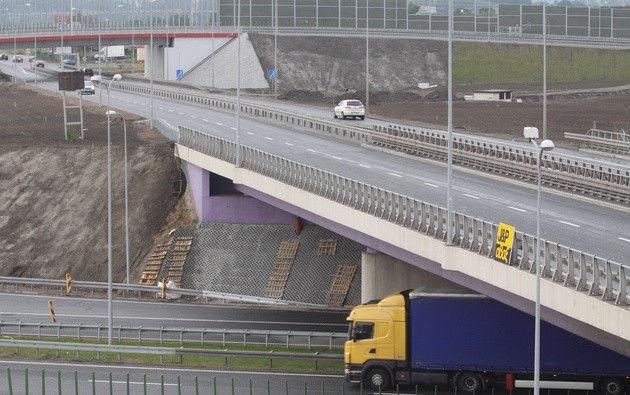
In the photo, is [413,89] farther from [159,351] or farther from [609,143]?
[159,351]

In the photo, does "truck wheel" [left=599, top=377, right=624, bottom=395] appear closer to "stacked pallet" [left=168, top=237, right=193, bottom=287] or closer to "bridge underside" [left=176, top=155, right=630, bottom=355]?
"bridge underside" [left=176, top=155, right=630, bottom=355]

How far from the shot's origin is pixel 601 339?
29969mm

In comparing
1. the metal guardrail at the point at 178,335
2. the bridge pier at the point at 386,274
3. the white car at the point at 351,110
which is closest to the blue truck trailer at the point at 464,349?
the metal guardrail at the point at 178,335

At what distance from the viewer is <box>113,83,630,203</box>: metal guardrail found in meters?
49.3

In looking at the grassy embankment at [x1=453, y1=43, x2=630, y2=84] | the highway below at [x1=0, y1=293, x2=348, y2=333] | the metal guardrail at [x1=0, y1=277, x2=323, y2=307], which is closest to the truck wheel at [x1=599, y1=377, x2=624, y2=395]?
the highway below at [x1=0, y1=293, x2=348, y2=333]

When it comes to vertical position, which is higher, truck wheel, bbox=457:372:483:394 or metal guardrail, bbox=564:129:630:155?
metal guardrail, bbox=564:129:630:155

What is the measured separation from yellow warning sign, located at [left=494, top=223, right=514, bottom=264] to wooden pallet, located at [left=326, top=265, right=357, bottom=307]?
22864mm

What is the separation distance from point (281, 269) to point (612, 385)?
25.2 meters

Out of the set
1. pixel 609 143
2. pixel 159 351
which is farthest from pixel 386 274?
pixel 609 143

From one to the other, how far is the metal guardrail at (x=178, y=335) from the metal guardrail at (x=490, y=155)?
419 inches

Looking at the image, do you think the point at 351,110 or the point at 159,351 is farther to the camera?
the point at 351,110

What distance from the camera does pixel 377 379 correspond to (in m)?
38.8

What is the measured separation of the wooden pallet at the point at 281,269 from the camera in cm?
5869

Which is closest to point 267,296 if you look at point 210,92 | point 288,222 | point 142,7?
point 288,222
